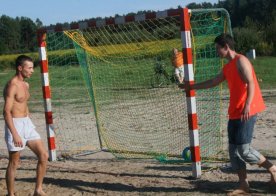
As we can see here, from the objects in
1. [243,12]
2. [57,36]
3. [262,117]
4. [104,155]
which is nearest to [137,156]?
[104,155]

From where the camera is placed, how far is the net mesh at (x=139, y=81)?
9266 mm

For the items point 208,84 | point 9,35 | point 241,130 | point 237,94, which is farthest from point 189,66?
point 9,35

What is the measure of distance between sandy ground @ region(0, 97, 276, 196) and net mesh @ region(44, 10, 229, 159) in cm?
70

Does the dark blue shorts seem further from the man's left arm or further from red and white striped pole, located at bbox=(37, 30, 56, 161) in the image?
red and white striped pole, located at bbox=(37, 30, 56, 161)

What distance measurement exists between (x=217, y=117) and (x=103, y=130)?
2.26 meters

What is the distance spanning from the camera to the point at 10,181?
7105 mm

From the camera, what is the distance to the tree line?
121ft

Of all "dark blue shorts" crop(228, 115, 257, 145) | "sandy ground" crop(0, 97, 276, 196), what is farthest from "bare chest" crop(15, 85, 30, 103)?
"dark blue shorts" crop(228, 115, 257, 145)

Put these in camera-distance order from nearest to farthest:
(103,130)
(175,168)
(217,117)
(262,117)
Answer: (175,168) < (217,117) < (103,130) < (262,117)

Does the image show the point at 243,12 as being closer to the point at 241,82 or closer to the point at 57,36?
the point at 57,36

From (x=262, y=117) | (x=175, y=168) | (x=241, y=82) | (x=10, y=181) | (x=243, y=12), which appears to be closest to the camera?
(x=241, y=82)

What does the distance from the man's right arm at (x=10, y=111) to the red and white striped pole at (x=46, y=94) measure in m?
2.77

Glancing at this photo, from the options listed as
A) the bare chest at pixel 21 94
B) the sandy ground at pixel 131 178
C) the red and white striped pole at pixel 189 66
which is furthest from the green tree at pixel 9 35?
the bare chest at pixel 21 94

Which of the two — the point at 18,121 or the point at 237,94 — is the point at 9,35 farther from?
the point at 237,94
